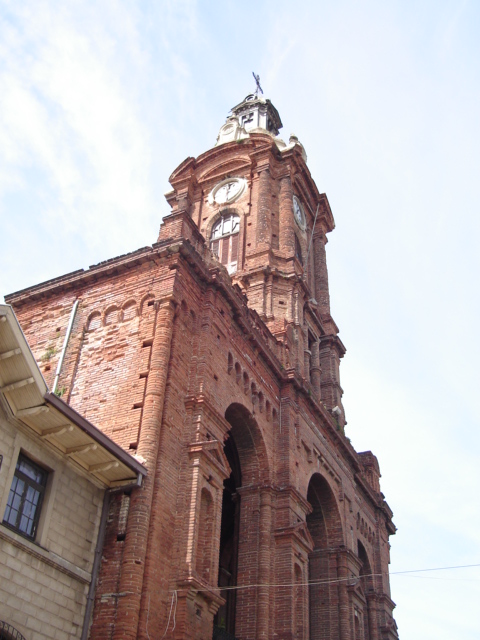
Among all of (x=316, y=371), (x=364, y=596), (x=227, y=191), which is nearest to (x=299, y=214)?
(x=227, y=191)

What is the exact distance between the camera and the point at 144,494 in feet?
53.9

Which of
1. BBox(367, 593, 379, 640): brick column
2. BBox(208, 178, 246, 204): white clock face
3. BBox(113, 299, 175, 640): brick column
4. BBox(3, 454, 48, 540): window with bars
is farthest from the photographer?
BBox(208, 178, 246, 204): white clock face

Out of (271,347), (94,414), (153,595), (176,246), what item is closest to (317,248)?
(271,347)

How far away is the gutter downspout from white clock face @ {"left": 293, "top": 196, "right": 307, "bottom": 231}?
25693mm

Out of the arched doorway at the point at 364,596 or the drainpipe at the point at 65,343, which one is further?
the arched doorway at the point at 364,596

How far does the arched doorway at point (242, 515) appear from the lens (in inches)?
832

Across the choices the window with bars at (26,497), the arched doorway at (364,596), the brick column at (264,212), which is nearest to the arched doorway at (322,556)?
the arched doorway at (364,596)

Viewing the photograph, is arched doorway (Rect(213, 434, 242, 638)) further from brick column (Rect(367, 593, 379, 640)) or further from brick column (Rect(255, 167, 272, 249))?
brick column (Rect(255, 167, 272, 249))

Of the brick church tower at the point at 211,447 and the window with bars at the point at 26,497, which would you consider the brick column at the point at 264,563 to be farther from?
the window with bars at the point at 26,497

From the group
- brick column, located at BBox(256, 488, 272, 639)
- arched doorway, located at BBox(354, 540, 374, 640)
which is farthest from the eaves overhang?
arched doorway, located at BBox(354, 540, 374, 640)

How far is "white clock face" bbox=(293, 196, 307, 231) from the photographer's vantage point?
4039 cm

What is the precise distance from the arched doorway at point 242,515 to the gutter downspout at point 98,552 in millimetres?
6505

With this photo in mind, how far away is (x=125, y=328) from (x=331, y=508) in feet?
42.7

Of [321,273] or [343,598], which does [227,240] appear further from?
[343,598]
